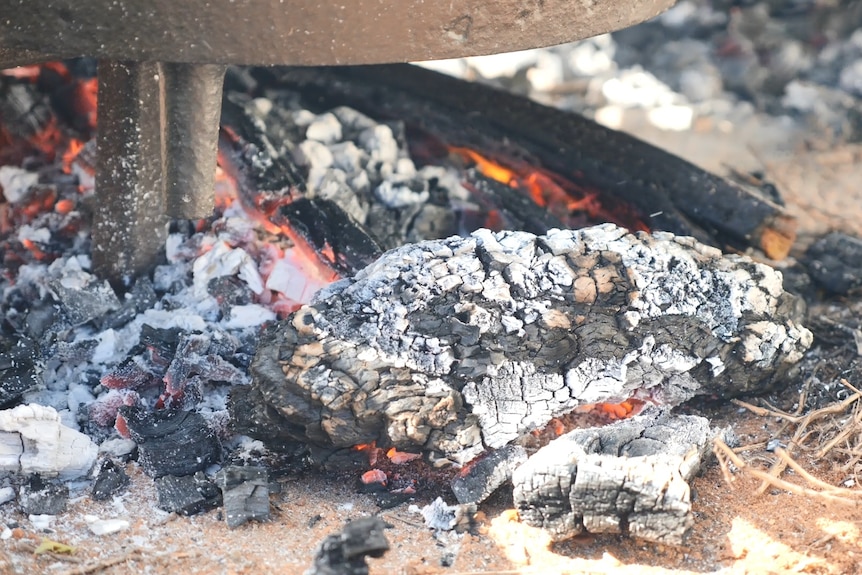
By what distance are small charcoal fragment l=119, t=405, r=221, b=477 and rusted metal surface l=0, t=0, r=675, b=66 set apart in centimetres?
97

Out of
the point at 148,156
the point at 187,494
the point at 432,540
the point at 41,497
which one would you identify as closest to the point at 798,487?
the point at 432,540

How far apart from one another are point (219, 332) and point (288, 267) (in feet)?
1.09

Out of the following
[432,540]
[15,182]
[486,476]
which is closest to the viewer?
[432,540]

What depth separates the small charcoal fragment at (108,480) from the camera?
2.32m

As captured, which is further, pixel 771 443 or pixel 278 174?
pixel 278 174

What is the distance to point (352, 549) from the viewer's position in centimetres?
181

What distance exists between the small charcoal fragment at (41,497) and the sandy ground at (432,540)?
3 centimetres

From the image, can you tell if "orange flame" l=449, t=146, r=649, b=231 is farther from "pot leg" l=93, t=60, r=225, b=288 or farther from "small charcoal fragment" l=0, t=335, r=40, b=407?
"small charcoal fragment" l=0, t=335, r=40, b=407

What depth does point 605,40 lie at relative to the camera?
5.27m

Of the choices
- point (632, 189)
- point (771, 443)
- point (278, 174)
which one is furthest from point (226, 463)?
point (632, 189)

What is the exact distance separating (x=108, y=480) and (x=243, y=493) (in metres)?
0.37

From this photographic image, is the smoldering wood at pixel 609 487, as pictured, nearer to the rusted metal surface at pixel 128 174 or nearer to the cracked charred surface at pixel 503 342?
the cracked charred surface at pixel 503 342

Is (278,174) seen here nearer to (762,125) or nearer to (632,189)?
(632,189)

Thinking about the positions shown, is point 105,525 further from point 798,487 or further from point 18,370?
point 798,487
